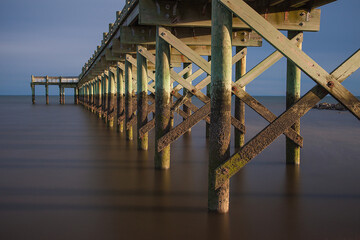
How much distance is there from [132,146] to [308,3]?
5.46 metres

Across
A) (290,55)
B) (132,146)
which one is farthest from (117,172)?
(290,55)

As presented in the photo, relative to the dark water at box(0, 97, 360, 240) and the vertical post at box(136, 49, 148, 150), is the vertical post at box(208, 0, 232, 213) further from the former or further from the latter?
the vertical post at box(136, 49, 148, 150)

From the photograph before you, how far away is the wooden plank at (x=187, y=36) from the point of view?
7.73m

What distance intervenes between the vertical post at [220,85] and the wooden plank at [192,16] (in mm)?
2325

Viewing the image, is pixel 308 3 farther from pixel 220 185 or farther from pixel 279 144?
pixel 279 144

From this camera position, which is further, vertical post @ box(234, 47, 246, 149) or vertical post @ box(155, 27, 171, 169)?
vertical post @ box(234, 47, 246, 149)

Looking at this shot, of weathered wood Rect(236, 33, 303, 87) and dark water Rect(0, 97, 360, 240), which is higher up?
weathered wood Rect(236, 33, 303, 87)

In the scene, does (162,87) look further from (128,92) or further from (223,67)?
(128,92)

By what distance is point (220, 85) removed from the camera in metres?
3.86

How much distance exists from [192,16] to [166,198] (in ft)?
10.3

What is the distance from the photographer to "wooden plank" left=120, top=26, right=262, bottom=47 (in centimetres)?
773

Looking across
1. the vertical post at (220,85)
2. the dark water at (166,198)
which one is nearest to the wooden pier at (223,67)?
the vertical post at (220,85)

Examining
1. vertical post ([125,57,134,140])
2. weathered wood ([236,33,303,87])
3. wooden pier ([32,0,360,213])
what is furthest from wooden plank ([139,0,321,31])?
vertical post ([125,57,134,140])

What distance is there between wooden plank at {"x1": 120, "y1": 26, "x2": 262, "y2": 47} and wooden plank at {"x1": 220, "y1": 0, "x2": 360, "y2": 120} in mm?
3922
